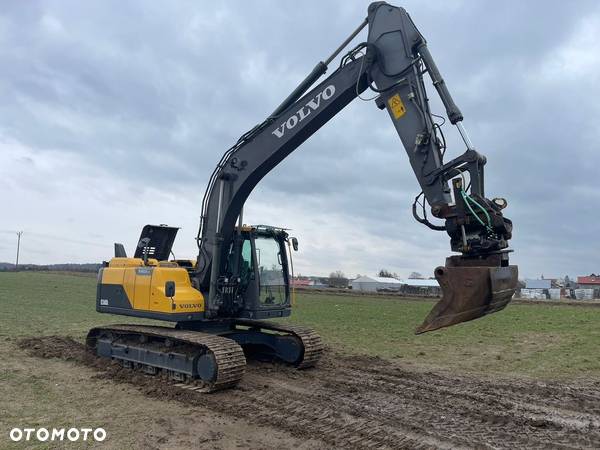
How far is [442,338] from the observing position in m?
15.1

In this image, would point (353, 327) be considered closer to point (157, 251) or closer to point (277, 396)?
point (157, 251)

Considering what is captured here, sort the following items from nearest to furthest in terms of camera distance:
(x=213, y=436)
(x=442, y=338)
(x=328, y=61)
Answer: (x=213, y=436) → (x=328, y=61) → (x=442, y=338)

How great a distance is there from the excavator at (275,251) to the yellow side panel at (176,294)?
2cm

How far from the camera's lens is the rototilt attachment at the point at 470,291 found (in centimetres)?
584

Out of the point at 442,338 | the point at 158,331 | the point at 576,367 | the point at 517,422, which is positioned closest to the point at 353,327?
the point at 442,338

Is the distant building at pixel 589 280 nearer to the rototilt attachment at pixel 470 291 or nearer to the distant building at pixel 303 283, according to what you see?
the distant building at pixel 303 283

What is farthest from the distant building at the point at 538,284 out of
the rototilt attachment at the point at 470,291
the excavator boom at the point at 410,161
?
the rototilt attachment at the point at 470,291

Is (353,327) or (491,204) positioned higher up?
(491,204)

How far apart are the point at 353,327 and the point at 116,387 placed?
1064 cm

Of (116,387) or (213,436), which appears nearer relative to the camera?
(213,436)

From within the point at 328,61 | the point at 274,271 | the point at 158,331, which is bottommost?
the point at 158,331

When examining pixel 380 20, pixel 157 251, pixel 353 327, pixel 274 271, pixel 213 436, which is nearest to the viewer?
pixel 213 436

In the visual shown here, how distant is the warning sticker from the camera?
7.70m

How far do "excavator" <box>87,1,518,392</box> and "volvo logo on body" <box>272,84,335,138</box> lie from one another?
0.02m
